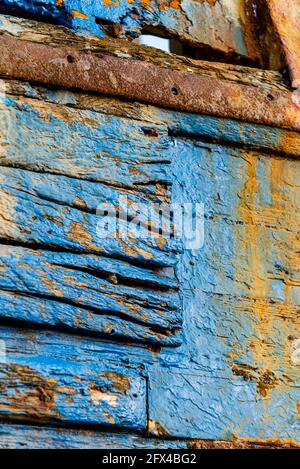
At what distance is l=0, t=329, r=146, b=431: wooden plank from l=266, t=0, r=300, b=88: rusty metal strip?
108 cm

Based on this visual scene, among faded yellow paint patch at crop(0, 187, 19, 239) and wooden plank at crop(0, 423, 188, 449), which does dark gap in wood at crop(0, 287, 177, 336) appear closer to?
faded yellow paint patch at crop(0, 187, 19, 239)

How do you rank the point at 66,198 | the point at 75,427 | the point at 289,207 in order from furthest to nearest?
the point at 289,207 < the point at 66,198 < the point at 75,427

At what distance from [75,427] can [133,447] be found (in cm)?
16

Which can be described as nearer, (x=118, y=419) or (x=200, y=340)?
(x=118, y=419)

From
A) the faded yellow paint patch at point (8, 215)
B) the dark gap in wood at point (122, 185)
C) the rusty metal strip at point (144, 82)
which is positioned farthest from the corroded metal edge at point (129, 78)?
the faded yellow paint patch at point (8, 215)

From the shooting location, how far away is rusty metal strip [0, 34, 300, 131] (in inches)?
119

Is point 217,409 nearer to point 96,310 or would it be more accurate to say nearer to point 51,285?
point 96,310

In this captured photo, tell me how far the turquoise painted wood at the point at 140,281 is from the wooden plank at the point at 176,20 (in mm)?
297

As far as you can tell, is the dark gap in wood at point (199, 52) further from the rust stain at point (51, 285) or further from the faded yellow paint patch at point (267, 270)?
the rust stain at point (51, 285)

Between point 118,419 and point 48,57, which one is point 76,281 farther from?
point 48,57

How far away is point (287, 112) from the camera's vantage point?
3295mm

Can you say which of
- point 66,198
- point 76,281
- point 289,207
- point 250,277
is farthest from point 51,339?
point 289,207

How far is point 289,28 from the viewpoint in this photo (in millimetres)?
Answer: 3459

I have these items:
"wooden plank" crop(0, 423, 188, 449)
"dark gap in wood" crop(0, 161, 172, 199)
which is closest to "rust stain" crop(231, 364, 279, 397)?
"wooden plank" crop(0, 423, 188, 449)
